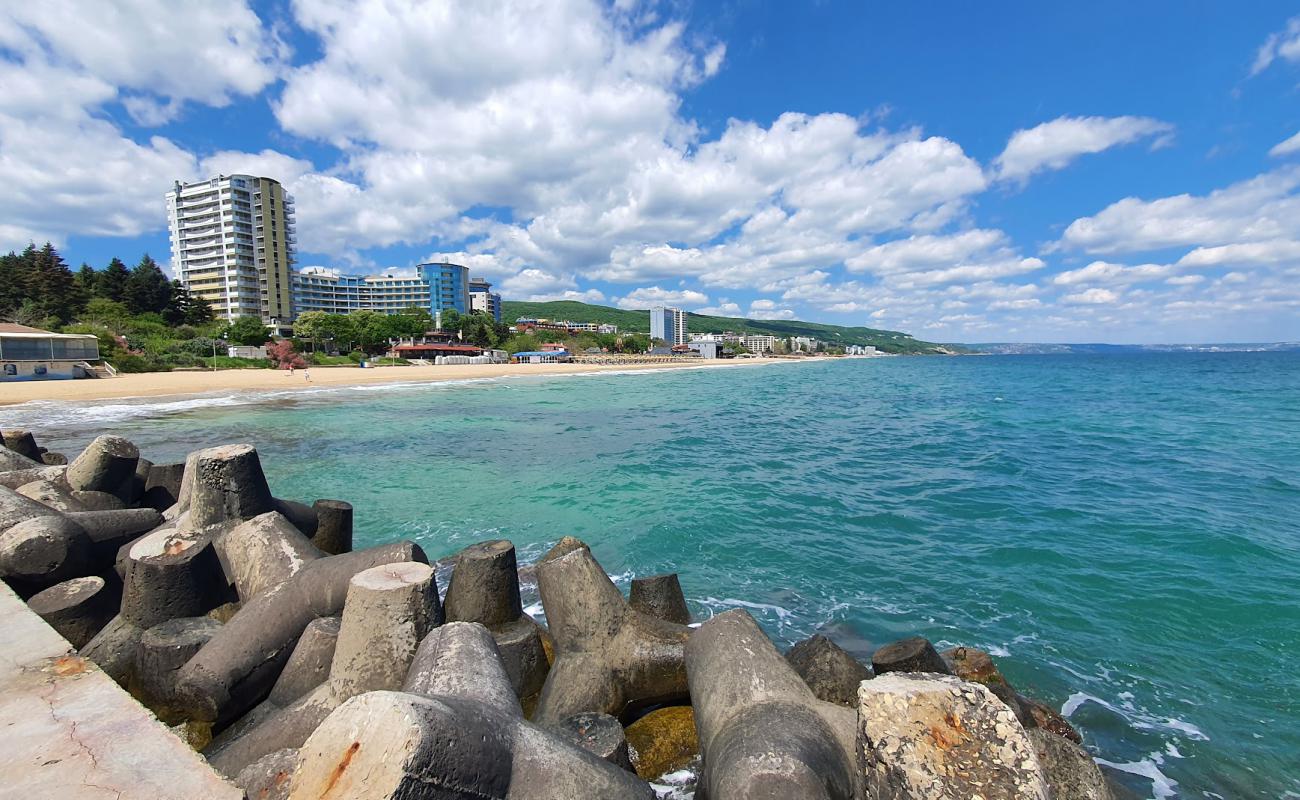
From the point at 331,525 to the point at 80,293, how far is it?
291 feet

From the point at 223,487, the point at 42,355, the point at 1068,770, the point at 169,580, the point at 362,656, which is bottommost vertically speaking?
the point at 1068,770

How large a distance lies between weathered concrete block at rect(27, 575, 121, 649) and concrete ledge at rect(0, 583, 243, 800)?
87.0 inches

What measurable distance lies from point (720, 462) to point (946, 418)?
66.1ft

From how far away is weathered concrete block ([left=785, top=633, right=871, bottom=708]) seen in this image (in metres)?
5.00

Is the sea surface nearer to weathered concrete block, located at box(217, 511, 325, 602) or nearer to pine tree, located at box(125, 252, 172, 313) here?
weathered concrete block, located at box(217, 511, 325, 602)

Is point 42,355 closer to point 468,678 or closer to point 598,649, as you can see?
point 598,649

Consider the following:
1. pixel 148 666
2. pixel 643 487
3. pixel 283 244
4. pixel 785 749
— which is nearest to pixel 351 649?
pixel 148 666

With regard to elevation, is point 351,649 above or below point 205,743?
above

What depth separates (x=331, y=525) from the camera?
26.3 feet

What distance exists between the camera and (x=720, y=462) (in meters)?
19.6

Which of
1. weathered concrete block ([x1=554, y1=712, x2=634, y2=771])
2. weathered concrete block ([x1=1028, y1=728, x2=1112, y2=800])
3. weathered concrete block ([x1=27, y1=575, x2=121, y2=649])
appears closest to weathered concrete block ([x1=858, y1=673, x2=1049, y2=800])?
weathered concrete block ([x1=554, y1=712, x2=634, y2=771])

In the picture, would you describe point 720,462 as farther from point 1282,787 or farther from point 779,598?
point 1282,787

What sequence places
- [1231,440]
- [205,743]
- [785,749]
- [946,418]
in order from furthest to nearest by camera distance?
1. [946,418]
2. [1231,440]
3. [205,743]
4. [785,749]

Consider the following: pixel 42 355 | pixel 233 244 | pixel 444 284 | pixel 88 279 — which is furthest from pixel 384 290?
pixel 42 355
